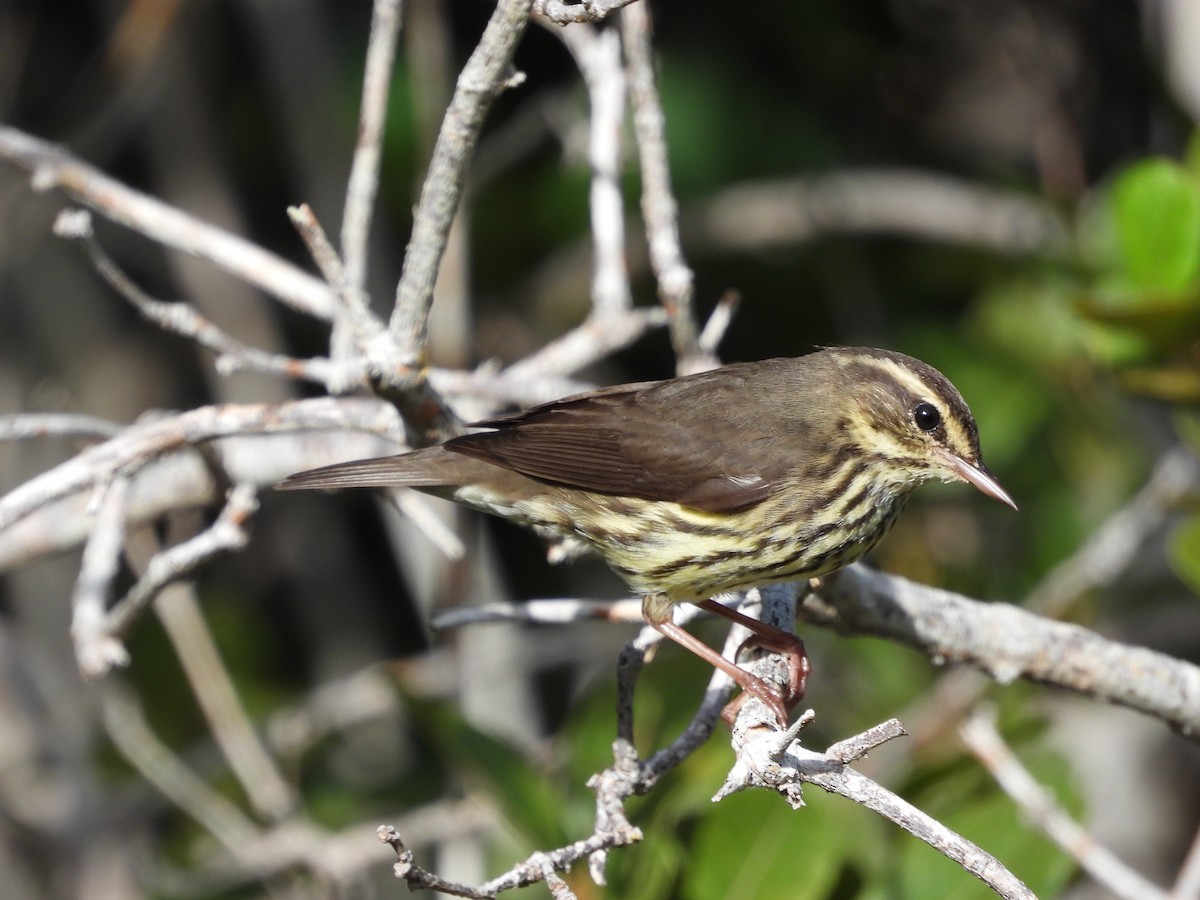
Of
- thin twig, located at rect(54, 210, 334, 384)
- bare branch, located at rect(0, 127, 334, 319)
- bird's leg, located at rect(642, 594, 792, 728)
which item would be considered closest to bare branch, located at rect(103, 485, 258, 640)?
thin twig, located at rect(54, 210, 334, 384)

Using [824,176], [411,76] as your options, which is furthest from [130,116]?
[824,176]

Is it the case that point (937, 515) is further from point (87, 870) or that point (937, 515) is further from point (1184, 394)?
point (87, 870)

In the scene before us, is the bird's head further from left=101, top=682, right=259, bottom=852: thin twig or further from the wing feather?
left=101, top=682, right=259, bottom=852: thin twig

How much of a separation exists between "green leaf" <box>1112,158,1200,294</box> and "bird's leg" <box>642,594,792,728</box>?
171 centimetres

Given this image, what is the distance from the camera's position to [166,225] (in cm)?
363

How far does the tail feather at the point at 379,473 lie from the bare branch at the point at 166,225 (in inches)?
15.6

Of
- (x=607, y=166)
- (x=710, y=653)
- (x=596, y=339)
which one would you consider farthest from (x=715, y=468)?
(x=607, y=166)

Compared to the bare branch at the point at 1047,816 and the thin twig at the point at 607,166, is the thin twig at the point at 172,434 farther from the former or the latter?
the bare branch at the point at 1047,816

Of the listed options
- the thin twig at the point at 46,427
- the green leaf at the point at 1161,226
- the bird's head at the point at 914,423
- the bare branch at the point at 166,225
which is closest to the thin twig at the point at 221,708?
the thin twig at the point at 46,427

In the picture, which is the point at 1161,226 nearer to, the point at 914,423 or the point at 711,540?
the point at 914,423

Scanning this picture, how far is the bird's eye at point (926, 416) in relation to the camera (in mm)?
3756

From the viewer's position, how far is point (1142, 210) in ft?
13.7

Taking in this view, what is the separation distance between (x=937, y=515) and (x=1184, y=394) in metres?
2.09

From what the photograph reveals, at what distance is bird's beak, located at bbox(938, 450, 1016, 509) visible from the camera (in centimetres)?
369
